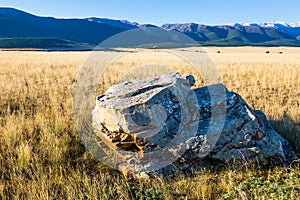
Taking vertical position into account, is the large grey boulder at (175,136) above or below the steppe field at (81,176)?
above

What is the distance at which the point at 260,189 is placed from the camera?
11.9 ft

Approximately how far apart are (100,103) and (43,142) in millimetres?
1308

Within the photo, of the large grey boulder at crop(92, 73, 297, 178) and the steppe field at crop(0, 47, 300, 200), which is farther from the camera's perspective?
the large grey boulder at crop(92, 73, 297, 178)

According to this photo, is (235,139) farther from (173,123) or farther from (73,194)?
(73,194)

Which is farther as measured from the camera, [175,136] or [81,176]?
[175,136]

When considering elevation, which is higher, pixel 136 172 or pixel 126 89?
pixel 126 89

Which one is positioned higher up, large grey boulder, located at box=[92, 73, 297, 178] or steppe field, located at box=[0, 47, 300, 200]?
large grey boulder, located at box=[92, 73, 297, 178]

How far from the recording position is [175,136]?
4621mm

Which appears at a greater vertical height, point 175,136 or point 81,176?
point 175,136

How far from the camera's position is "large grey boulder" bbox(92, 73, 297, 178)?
14.6 ft

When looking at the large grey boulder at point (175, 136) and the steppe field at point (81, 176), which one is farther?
the large grey boulder at point (175, 136)

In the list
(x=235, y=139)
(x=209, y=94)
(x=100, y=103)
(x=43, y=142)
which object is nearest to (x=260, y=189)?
(x=235, y=139)

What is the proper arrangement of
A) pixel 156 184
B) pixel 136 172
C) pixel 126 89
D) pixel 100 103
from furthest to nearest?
pixel 126 89 → pixel 100 103 → pixel 136 172 → pixel 156 184

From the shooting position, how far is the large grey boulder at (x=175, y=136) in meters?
4.45
